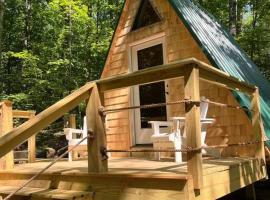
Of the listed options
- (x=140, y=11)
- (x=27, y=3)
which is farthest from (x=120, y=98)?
(x=27, y=3)

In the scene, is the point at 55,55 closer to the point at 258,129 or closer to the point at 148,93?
the point at 148,93

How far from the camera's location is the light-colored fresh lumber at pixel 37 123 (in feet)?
8.06

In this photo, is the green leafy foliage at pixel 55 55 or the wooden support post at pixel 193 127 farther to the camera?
the green leafy foliage at pixel 55 55

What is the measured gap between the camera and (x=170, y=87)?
21.7ft

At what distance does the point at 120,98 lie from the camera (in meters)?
7.44

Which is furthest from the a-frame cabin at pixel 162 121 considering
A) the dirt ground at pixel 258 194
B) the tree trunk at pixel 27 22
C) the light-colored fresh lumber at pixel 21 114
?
the tree trunk at pixel 27 22

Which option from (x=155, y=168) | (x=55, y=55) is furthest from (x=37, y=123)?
(x=55, y=55)

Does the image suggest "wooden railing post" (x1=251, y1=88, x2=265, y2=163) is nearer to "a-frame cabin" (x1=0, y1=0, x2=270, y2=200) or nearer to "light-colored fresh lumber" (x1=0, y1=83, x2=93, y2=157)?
"a-frame cabin" (x1=0, y1=0, x2=270, y2=200)

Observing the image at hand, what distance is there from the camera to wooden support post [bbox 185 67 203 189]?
3141 millimetres

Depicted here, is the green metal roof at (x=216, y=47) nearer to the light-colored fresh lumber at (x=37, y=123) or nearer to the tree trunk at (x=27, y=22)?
the light-colored fresh lumber at (x=37, y=123)

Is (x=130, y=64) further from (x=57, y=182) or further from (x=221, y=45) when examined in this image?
(x=57, y=182)

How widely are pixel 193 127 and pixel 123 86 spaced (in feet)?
2.95

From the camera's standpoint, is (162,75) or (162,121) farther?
(162,121)

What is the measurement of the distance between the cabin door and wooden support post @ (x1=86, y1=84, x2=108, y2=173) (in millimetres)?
3156
